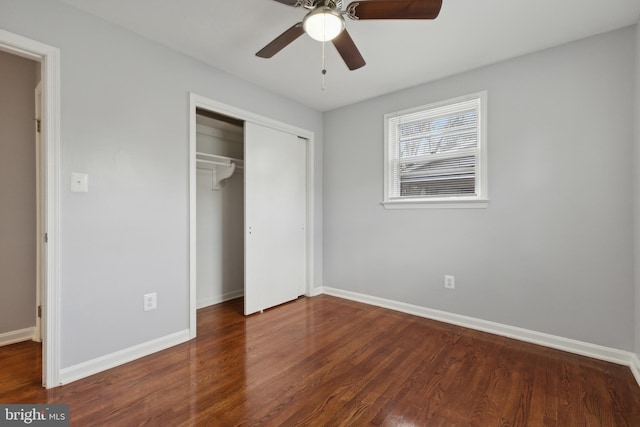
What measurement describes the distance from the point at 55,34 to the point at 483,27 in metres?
2.88

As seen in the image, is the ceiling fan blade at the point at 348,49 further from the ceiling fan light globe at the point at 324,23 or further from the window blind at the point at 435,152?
the window blind at the point at 435,152

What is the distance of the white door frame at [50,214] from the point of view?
1.83m

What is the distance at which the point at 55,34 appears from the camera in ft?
6.13

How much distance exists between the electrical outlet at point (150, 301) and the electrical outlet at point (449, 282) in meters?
2.62

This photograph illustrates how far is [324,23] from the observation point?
1.61m

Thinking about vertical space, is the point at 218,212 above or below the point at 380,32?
below

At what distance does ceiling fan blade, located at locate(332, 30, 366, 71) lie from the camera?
1.79 metres

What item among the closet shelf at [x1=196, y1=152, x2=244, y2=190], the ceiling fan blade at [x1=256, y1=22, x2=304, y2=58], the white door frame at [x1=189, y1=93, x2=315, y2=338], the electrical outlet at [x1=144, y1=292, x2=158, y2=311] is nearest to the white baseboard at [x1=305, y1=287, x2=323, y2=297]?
the white door frame at [x1=189, y1=93, x2=315, y2=338]

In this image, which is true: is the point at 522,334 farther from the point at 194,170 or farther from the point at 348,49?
the point at 194,170

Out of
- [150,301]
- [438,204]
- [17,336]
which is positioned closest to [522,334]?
[438,204]

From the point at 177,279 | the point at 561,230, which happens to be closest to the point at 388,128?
the point at 561,230

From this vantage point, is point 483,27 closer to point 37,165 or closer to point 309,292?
point 309,292

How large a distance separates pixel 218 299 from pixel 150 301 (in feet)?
4.37

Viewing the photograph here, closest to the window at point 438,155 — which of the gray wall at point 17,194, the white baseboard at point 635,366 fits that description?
the white baseboard at point 635,366
